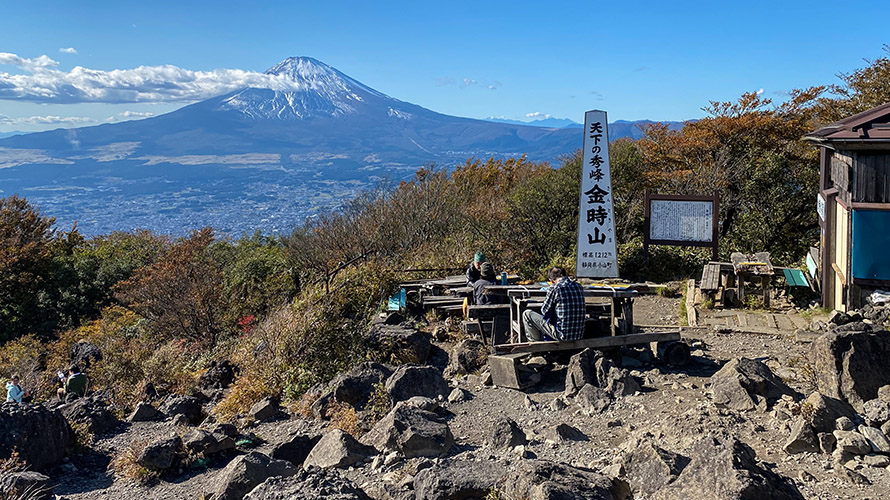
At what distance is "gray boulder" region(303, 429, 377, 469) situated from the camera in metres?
5.67

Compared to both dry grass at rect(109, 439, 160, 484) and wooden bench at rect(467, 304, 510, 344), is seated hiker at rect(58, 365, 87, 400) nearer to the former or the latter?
dry grass at rect(109, 439, 160, 484)

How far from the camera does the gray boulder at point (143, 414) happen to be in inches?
344

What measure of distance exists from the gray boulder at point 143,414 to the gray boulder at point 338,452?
12.6 feet

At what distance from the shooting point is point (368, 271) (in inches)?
507

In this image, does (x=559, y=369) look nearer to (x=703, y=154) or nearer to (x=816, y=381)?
(x=816, y=381)

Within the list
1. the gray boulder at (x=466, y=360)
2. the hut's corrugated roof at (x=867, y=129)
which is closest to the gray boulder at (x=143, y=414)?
the gray boulder at (x=466, y=360)

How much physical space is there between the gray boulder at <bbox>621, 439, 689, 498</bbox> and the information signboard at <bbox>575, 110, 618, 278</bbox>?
760 cm

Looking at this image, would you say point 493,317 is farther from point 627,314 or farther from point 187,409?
point 187,409

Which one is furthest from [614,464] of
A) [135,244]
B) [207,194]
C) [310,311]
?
[207,194]

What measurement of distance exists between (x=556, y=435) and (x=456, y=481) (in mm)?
1886

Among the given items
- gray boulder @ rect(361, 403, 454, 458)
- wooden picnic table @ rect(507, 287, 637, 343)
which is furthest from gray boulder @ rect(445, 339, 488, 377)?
gray boulder @ rect(361, 403, 454, 458)

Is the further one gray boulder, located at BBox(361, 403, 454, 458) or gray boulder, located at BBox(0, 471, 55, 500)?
gray boulder, located at BBox(361, 403, 454, 458)

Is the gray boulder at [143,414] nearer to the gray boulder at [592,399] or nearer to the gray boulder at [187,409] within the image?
the gray boulder at [187,409]

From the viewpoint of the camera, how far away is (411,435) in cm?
585
